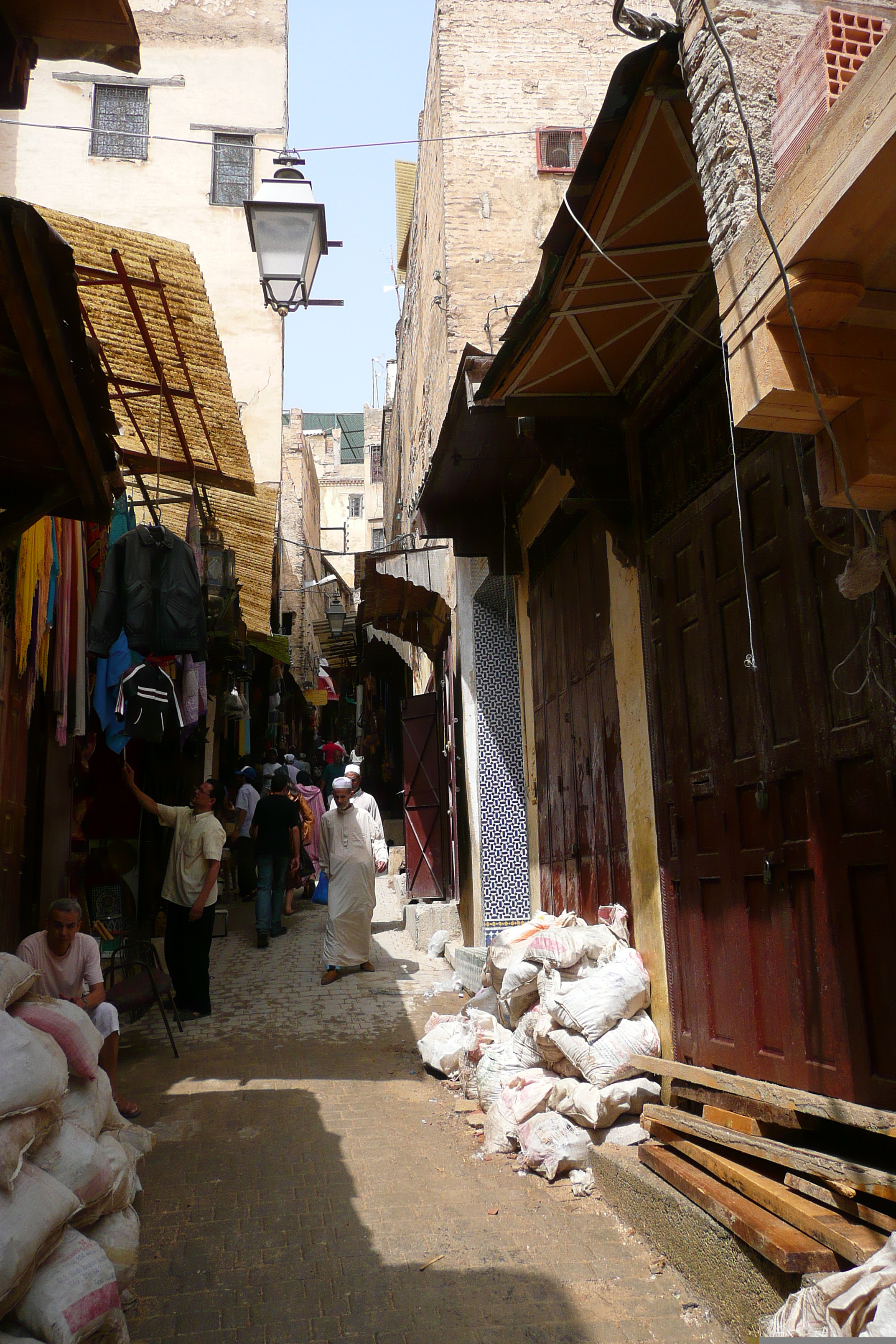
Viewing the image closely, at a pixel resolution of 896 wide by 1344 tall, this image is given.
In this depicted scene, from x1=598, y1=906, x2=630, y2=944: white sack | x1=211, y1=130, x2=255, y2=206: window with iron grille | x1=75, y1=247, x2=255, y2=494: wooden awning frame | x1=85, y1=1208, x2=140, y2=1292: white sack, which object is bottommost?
x1=85, y1=1208, x2=140, y2=1292: white sack

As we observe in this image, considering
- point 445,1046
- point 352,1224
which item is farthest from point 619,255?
point 445,1046

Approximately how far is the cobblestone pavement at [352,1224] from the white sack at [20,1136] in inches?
30.0

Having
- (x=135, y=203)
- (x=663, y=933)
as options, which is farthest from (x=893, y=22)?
(x=135, y=203)

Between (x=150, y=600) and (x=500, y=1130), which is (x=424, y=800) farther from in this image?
(x=500, y=1130)

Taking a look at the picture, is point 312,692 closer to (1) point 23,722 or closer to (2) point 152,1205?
(1) point 23,722

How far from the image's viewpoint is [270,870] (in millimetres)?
9898

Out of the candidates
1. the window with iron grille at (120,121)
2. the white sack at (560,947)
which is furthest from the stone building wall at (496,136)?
the window with iron grille at (120,121)

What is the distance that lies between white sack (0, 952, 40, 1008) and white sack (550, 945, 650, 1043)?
2505 mm

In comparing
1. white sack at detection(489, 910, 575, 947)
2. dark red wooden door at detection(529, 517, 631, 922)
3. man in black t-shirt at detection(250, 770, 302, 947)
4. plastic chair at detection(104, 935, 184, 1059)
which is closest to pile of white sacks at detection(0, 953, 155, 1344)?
plastic chair at detection(104, 935, 184, 1059)

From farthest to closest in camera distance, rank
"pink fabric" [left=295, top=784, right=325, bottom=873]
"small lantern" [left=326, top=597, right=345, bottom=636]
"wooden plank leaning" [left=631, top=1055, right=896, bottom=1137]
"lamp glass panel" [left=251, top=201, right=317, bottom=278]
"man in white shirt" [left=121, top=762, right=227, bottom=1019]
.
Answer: "small lantern" [left=326, top=597, right=345, bottom=636]
"pink fabric" [left=295, top=784, right=325, bottom=873]
"man in white shirt" [left=121, top=762, right=227, bottom=1019]
"lamp glass panel" [left=251, top=201, right=317, bottom=278]
"wooden plank leaning" [left=631, top=1055, right=896, bottom=1137]

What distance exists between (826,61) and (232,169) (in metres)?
16.9

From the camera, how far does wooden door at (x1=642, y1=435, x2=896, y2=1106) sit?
3.10 m

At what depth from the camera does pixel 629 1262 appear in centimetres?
350

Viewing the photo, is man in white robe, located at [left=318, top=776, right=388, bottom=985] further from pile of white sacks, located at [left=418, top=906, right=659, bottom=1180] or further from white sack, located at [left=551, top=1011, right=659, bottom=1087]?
white sack, located at [left=551, top=1011, right=659, bottom=1087]
